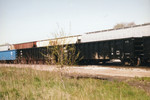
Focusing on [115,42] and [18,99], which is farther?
[115,42]

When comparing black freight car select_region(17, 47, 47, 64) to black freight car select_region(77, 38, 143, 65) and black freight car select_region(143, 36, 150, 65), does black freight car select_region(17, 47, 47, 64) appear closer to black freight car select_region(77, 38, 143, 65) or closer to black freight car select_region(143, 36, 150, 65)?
black freight car select_region(77, 38, 143, 65)

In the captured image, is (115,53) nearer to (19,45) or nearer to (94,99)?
(94,99)

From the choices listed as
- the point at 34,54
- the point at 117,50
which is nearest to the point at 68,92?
the point at 117,50

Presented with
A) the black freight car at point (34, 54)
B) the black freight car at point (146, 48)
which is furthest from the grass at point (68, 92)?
the black freight car at point (34, 54)

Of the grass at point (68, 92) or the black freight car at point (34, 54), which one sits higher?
the black freight car at point (34, 54)

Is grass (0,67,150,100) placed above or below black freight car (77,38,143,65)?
below

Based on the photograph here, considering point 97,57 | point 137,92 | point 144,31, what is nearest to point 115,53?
point 97,57

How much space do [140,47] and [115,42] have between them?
Result: 9.52 feet

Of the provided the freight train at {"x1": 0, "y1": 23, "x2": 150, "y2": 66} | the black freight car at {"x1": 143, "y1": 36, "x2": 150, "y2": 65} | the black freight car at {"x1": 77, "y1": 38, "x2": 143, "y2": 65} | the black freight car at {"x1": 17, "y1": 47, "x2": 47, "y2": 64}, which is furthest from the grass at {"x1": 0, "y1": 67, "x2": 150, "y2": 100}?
the black freight car at {"x1": 17, "y1": 47, "x2": 47, "y2": 64}

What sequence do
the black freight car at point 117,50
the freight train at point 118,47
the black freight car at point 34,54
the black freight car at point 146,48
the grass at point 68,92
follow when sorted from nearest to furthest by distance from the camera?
the grass at point 68,92
the black freight car at point 146,48
the freight train at point 118,47
the black freight car at point 117,50
the black freight car at point 34,54

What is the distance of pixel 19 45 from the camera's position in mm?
33312

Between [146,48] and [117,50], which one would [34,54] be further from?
[146,48]

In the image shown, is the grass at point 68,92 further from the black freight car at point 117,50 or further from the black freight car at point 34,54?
the black freight car at point 34,54

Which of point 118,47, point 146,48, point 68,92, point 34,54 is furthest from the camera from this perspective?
point 34,54
